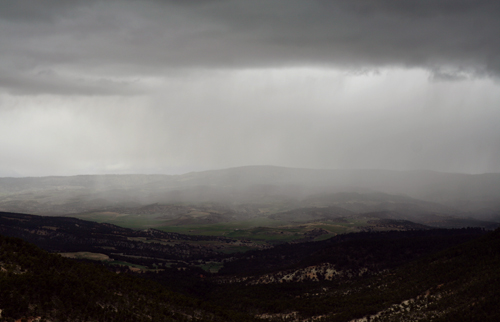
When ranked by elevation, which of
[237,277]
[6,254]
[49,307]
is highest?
[6,254]

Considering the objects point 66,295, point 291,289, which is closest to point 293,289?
point 291,289

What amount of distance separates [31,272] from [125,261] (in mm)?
130865

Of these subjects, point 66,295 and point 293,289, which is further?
point 293,289

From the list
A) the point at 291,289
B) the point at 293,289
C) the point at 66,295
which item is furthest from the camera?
the point at 291,289

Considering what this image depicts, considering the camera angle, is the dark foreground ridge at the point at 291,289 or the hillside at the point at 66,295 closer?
the hillside at the point at 66,295

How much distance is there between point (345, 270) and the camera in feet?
414

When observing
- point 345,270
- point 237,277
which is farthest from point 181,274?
point 345,270

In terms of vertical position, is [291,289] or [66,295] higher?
[66,295]

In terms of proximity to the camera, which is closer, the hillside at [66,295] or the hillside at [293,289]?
the hillside at [66,295]

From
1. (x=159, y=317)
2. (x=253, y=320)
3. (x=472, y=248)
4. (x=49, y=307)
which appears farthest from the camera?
(x=472, y=248)

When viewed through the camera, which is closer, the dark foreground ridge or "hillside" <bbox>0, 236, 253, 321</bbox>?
"hillside" <bbox>0, 236, 253, 321</bbox>

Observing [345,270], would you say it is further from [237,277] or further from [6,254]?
[6,254]

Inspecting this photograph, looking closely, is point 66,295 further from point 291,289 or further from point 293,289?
point 293,289

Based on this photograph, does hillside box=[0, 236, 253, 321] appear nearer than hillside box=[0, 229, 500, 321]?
Yes
